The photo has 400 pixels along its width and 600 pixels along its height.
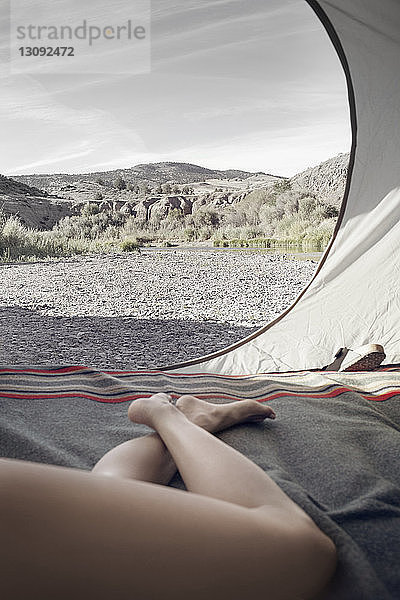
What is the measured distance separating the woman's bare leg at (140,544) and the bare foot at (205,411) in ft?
1.40

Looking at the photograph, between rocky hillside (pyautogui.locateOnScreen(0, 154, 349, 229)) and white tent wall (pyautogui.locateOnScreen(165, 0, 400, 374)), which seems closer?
white tent wall (pyautogui.locateOnScreen(165, 0, 400, 374))

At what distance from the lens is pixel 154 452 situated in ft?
3.25

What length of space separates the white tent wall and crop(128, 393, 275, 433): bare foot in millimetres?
761

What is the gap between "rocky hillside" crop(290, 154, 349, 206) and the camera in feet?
13.2

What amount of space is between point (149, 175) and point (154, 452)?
→ 140 inches

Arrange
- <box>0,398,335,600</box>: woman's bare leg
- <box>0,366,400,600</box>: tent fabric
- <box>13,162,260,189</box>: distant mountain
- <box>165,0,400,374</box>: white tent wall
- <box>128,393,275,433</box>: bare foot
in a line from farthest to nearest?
<box>13,162,260,189</box>: distant mountain, <box>165,0,400,374</box>: white tent wall, <box>128,393,275,433</box>: bare foot, <box>0,366,400,600</box>: tent fabric, <box>0,398,335,600</box>: woman's bare leg

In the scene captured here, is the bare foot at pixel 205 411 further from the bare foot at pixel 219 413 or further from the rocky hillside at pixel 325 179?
the rocky hillside at pixel 325 179

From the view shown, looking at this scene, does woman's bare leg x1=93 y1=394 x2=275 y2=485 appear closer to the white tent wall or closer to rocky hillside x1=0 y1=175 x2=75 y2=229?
the white tent wall

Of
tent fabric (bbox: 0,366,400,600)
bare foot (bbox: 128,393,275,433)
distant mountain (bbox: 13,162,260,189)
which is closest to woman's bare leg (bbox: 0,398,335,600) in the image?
tent fabric (bbox: 0,366,400,600)

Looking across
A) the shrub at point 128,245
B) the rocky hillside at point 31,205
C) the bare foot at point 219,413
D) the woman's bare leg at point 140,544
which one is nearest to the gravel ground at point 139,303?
the shrub at point 128,245

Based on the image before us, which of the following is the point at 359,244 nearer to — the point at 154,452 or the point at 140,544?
the point at 154,452

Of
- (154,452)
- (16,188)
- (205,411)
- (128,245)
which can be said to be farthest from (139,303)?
(154,452)

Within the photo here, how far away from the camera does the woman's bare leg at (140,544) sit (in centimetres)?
56

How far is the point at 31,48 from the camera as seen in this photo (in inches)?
163
